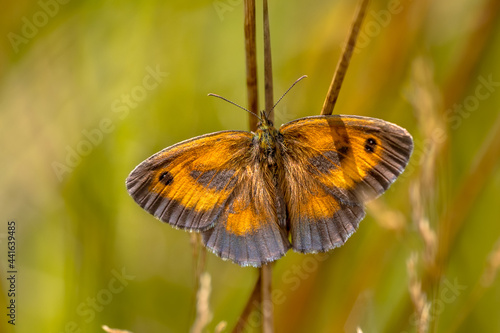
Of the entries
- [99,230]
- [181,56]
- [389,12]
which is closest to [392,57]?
[389,12]

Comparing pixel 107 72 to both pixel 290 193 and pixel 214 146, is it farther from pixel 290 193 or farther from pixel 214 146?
pixel 290 193

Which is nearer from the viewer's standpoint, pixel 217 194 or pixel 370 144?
pixel 370 144

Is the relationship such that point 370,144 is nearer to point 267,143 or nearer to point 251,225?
point 267,143

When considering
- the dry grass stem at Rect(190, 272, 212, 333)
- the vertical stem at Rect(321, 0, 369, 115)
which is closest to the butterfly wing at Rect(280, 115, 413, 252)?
the vertical stem at Rect(321, 0, 369, 115)

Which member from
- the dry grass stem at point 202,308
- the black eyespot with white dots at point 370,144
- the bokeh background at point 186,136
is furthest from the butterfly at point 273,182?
the bokeh background at point 186,136

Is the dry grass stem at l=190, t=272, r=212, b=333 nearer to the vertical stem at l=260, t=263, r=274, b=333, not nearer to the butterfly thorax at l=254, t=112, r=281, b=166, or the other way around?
the vertical stem at l=260, t=263, r=274, b=333

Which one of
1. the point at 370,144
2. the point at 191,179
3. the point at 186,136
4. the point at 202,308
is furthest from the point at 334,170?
the point at 186,136
